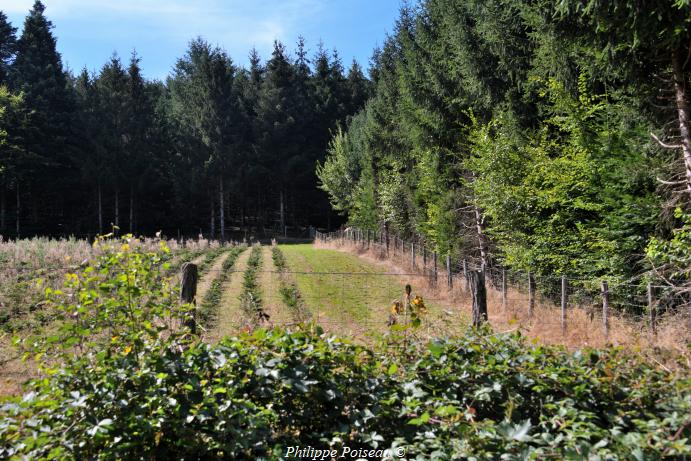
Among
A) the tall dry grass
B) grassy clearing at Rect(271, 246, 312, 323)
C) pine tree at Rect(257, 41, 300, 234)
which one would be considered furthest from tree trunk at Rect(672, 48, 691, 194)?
pine tree at Rect(257, 41, 300, 234)

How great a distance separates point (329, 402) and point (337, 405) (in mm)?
65

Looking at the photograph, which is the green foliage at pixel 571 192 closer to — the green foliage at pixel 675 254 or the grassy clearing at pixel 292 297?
the green foliage at pixel 675 254

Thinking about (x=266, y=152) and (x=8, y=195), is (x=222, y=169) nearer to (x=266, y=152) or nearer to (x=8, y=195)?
(x=266, y=152)

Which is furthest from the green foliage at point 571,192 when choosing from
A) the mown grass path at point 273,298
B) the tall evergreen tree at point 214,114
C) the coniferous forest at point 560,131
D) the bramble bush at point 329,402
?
the tall evergreen tree at point 214,114

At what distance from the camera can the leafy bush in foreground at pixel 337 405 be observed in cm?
254

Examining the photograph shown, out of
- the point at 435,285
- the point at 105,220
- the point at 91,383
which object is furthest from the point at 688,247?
the point at 105,220

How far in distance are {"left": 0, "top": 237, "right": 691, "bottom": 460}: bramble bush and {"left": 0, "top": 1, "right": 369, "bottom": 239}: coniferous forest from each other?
37124mm

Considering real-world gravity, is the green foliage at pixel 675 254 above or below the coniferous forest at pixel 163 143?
below

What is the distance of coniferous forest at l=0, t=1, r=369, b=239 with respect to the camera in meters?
38.2

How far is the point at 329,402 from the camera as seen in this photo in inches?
120

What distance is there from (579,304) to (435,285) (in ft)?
16.7

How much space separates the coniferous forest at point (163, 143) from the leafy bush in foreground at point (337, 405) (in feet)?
122

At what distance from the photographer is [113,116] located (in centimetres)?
4162

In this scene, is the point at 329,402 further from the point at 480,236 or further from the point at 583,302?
the point at 480,236
